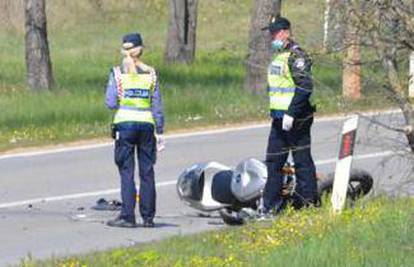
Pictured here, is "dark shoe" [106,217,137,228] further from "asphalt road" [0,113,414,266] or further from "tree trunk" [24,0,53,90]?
"tree trunk" [24,0,53,90]

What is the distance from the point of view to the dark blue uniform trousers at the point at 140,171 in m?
12.2

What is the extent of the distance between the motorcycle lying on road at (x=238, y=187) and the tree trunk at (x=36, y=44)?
1264 centimetres

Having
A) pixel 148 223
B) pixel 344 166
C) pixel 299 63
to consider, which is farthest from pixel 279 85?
pixel 299 63

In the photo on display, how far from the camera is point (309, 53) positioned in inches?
325

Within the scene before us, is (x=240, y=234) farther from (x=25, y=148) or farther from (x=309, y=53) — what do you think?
(x=25, y=148)

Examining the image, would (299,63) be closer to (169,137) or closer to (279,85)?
(279,85)

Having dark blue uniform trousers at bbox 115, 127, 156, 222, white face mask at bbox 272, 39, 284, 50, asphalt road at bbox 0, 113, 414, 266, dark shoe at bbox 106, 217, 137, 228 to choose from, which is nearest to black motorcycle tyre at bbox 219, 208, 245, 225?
asphalt road at bbox 0, 113, 414, 266

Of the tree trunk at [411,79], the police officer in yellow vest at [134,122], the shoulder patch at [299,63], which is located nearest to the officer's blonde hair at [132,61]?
the police officer in yellow vest at [134,122]

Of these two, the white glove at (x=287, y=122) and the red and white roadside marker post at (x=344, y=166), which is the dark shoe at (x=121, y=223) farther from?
the red and white roadside marker post at (x=344, y=166)

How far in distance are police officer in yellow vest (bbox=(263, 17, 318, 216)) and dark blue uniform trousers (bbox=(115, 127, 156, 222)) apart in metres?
1.04

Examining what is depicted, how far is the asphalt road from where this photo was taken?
11.3 meters

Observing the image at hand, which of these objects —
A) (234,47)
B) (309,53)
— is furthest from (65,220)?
(309,53)

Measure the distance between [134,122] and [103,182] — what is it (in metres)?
3.16

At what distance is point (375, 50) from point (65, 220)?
5575mm
